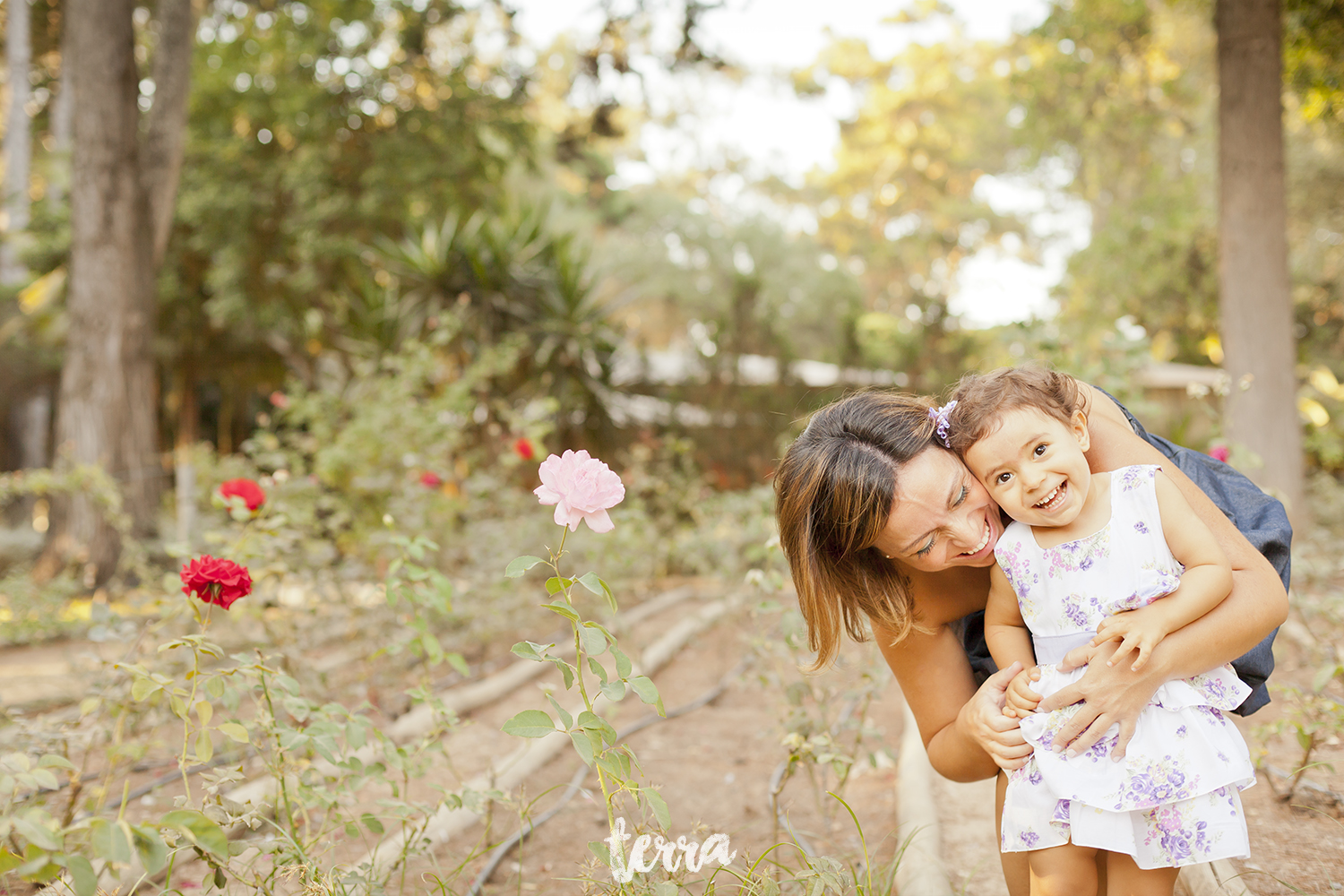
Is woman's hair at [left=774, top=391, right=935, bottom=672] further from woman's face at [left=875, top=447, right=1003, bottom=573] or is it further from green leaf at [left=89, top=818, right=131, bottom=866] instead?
green leaf at [left=89, top=818, right=131, bottom=866]

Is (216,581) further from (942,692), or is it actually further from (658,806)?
(942,692)

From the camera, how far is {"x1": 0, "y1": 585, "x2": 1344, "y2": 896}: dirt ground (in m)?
2.13

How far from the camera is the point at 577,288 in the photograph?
727 cm

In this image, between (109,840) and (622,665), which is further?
(622,665)

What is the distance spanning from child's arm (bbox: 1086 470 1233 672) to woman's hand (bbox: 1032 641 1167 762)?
17 millimetres

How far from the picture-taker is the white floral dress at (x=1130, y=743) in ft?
4.65

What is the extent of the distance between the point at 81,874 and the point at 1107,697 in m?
1.50

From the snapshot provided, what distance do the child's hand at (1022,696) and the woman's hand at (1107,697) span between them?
86 millimetres

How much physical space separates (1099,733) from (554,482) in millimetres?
995

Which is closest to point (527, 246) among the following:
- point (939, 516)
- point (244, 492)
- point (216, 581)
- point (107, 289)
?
point (107, 289)

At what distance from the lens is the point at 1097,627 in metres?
1.54

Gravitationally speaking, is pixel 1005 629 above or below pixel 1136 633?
below

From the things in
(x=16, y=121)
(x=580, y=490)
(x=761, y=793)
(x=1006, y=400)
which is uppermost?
(x=16, y=121)

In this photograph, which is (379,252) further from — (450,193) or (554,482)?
(554,482)
